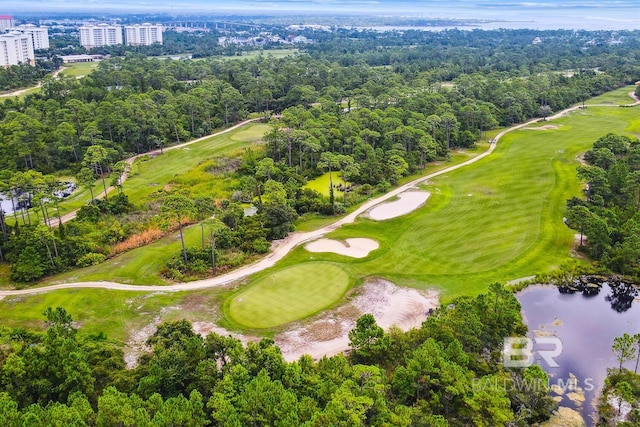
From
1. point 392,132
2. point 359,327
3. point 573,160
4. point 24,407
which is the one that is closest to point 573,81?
point 573,160

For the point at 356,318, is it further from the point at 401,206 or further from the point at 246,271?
the point at 401,206

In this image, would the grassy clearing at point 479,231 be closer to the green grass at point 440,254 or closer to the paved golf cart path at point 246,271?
the green grass at point 440,254

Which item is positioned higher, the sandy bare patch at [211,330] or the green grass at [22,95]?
the green grass at [22,95]

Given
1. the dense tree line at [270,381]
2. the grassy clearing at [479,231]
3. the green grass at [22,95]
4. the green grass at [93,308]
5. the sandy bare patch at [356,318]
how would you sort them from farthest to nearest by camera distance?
the green grass at [22,95] → the grassy clearing at [479,231] → the green grass at [93,308] → the sandy bare patch at [356,318] → the dense tree line at [270,381]

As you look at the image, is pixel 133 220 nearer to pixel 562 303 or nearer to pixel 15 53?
pixel 562 303

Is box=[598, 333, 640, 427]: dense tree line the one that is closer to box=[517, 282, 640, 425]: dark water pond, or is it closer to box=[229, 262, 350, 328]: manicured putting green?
box=[517, 282, 640, 425]: dark water pond

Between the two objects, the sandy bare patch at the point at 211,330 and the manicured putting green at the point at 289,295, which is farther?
the manicured putting green at the point at 289,295

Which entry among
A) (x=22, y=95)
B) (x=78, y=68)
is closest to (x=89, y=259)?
(x=22, y=95)
